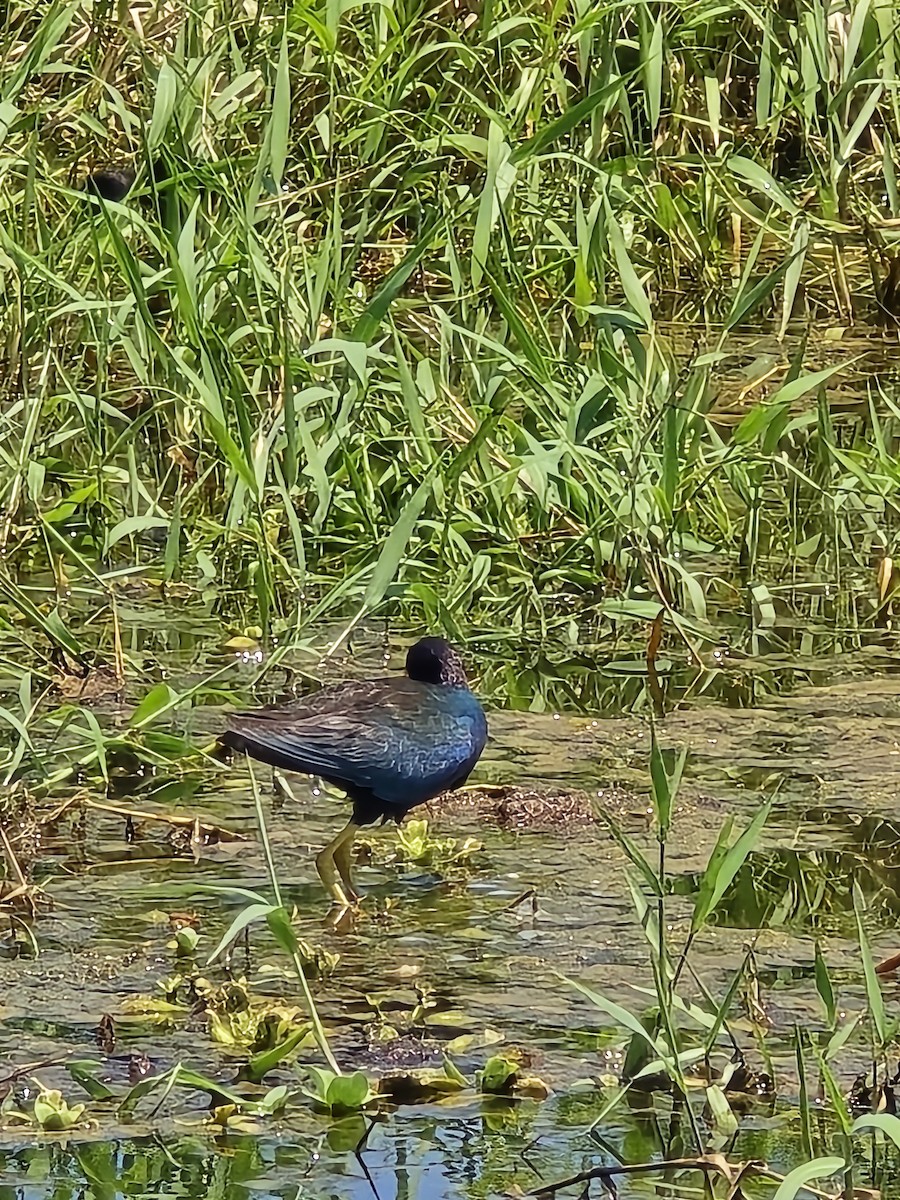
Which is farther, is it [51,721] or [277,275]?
[277,275]

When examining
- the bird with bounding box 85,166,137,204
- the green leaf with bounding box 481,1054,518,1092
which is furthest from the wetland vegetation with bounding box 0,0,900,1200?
the bird with bounding box 85,166,137,204

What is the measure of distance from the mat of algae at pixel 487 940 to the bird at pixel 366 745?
0.10m

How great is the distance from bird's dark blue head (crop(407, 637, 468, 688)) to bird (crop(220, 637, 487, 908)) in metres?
0.10

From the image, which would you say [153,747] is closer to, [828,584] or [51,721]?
[51,721]

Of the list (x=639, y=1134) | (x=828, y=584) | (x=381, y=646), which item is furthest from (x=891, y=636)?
(x=639, y=1134)

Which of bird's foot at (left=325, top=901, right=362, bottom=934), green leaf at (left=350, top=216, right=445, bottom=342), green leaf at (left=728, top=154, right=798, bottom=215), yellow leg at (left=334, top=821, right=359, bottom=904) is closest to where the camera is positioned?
bird's foot at (left=325, top=901, right=362, bottom=934)

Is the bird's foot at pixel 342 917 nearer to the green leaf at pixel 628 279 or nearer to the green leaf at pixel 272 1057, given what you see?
the green leaf at pixel 272 1057

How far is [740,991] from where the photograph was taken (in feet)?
12.1

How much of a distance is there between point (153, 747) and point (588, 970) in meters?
0.99

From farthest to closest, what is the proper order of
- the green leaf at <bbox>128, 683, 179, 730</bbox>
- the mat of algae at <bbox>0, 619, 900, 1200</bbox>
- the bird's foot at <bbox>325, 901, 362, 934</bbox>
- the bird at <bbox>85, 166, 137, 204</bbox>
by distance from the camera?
the bird at <bbox>85, 166, 137, 204</bbox>, the green leaf at <bbox>128, 683, 179, 730</bbox>, the bird's foot at <bbox>325, 901, 362, 934</bbox>, the mat of algae at <bbox>0, 619, 900, 1200</bbox>

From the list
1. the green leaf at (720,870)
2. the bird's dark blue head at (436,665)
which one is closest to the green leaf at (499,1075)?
the green leaf at (720,870)

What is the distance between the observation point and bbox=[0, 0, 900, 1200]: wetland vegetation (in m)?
3.36

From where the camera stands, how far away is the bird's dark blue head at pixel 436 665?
451cm

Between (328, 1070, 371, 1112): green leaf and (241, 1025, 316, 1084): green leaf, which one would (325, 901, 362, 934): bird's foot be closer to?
(241, 1025, 316, 1084): green leaf
